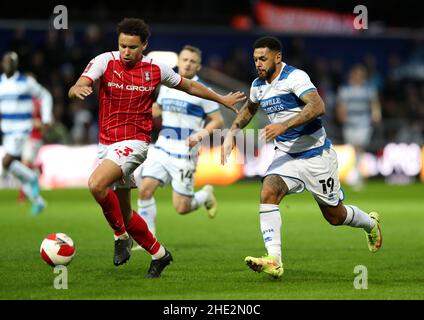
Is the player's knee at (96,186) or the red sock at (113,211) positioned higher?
the player's knee at (96,186)

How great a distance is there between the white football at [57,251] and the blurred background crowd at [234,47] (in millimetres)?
12598

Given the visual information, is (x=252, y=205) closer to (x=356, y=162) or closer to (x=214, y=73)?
(x=356, y=162)

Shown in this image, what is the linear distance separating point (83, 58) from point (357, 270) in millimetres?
14488

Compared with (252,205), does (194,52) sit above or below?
above

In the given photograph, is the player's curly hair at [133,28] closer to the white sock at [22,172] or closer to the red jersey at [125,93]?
the red jersey at [125,93]

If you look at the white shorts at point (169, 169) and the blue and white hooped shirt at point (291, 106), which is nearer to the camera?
the blue and white hooped shirt at point (291, 106)

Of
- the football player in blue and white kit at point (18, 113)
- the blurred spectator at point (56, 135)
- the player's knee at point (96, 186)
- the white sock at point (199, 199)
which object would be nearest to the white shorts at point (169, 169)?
the white sock at point (199, 199)

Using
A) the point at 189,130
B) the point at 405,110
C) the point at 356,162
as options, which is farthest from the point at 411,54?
the point at 189,130

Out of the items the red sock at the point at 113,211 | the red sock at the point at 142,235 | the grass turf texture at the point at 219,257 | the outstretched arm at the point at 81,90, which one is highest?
the outstretched arm at the point at 81,90

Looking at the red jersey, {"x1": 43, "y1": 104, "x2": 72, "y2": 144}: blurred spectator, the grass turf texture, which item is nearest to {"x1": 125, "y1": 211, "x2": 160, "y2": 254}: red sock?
the grass turf texture

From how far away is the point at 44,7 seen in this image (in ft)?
85.6

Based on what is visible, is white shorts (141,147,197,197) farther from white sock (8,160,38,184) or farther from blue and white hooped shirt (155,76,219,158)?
white sock (8,160,38,184)

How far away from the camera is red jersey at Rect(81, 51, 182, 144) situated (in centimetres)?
843

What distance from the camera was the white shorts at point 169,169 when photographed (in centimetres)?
1122
